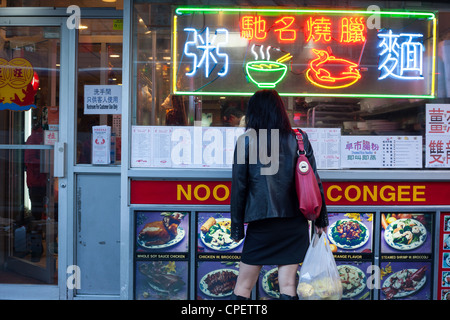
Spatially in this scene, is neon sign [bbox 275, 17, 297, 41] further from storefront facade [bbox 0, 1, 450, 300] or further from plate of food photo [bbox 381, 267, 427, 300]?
plate of food photo [bbox 381, 267, 427, 300]

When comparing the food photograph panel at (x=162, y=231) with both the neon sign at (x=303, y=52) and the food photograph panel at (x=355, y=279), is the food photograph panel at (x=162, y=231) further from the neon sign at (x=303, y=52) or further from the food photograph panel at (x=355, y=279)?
the food photograph panel at (x=355, y=279)

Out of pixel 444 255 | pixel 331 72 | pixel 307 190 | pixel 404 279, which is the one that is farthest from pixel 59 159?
pixel 444 255

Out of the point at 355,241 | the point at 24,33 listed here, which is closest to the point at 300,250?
the point at 355,241

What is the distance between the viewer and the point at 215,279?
162 inches

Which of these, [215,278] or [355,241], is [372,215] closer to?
[355,241]

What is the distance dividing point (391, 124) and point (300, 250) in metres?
1.64

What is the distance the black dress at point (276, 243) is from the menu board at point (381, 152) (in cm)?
116

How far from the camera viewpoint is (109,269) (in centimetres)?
457

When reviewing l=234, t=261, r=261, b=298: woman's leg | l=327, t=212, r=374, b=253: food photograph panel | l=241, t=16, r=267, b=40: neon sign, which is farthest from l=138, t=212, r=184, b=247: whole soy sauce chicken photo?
l=241, t=16, r=267, b=40: neon sign

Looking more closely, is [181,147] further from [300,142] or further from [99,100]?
[300,142]

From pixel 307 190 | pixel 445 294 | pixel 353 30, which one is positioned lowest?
pixel 445 294

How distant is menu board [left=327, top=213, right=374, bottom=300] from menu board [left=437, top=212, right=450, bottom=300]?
60 centimetres

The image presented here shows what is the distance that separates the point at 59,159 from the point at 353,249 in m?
2.83

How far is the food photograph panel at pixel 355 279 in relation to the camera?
162 inches
